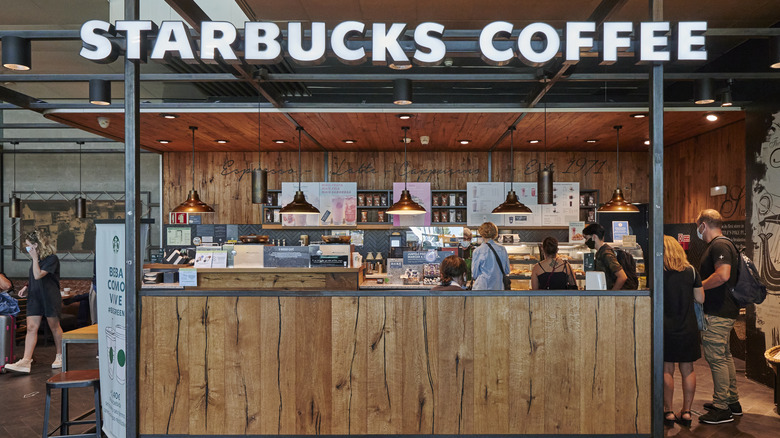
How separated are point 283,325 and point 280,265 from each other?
10.6 ft

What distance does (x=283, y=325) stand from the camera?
3535 mm

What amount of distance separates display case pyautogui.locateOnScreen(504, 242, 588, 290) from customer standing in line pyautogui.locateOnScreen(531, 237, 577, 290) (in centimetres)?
312

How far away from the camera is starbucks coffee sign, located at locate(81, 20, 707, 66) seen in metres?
3.35

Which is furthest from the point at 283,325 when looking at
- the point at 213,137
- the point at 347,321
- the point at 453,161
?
→ the point at 453,161

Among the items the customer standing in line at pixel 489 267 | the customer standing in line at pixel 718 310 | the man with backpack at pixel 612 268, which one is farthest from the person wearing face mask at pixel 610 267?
the customer standing in line at pixel 489 267

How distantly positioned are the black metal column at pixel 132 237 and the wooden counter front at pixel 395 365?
0.21 ft

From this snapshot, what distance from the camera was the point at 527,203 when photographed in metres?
9.47

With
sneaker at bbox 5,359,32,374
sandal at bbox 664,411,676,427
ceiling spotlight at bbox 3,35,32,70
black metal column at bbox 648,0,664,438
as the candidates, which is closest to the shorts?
sneaker at bbox 5,359,32,374

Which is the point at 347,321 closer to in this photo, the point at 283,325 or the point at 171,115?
the point at 283,325

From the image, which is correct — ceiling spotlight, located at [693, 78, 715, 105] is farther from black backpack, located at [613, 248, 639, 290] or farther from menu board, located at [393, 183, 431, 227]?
menu board, located at [393, 183, 431, 227]

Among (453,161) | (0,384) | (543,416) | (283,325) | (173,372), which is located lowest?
(0,384)

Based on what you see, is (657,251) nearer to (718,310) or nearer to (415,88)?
(718,310)

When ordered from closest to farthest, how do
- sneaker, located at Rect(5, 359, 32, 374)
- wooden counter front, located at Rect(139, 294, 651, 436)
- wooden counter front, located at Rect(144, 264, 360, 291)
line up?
1. wooden counter front, located at Rect(139, 294, 651, 436)
2. sneaker, located at Rect(5, 359, 32, 374)
3. wooden counter front, located at Rect(144, 264, 360, 291)

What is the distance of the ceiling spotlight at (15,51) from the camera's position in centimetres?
393
